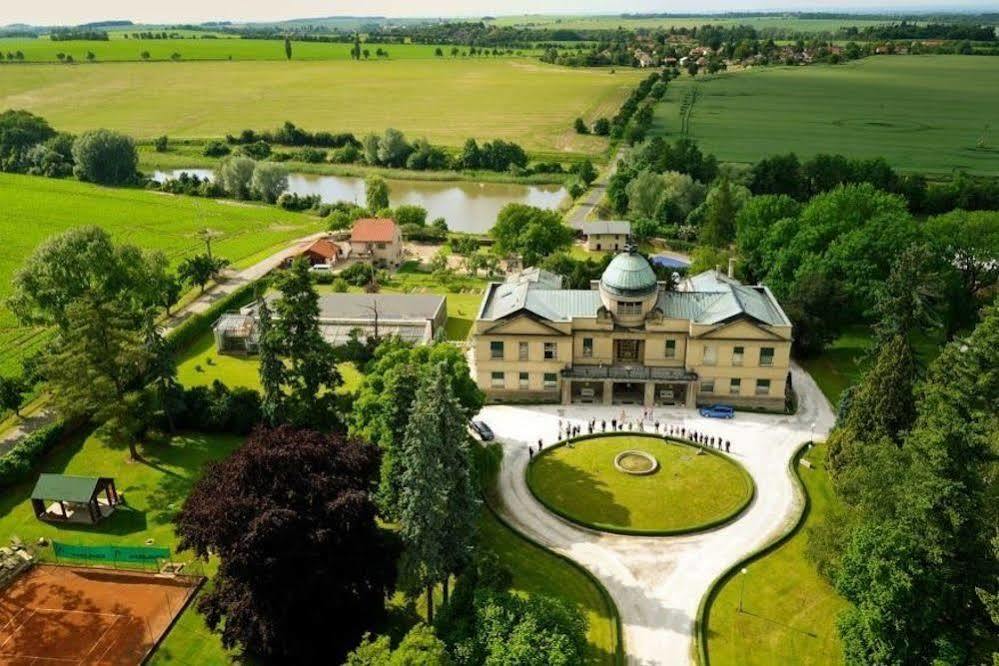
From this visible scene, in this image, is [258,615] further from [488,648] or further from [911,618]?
[911,618]

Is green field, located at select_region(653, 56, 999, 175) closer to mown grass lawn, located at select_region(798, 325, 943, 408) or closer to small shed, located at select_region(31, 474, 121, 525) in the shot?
mown grass lawn, located at select_region(798, 325, 943, 408)

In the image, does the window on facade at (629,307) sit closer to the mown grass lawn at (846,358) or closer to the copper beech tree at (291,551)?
the mown grass lawn at (846,358)

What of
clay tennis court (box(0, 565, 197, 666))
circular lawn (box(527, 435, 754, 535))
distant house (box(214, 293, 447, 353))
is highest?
distant house (box(214, 293, 447, 353))

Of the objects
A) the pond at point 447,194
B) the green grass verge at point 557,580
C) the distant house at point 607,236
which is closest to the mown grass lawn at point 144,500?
the green grass verge at point 557,580

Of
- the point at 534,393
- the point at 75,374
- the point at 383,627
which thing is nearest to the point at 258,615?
the point at 383,627

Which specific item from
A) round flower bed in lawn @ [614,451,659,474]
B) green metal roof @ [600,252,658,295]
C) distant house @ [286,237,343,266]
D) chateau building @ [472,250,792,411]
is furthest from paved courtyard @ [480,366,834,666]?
distant house @ [286,237,343,266]
